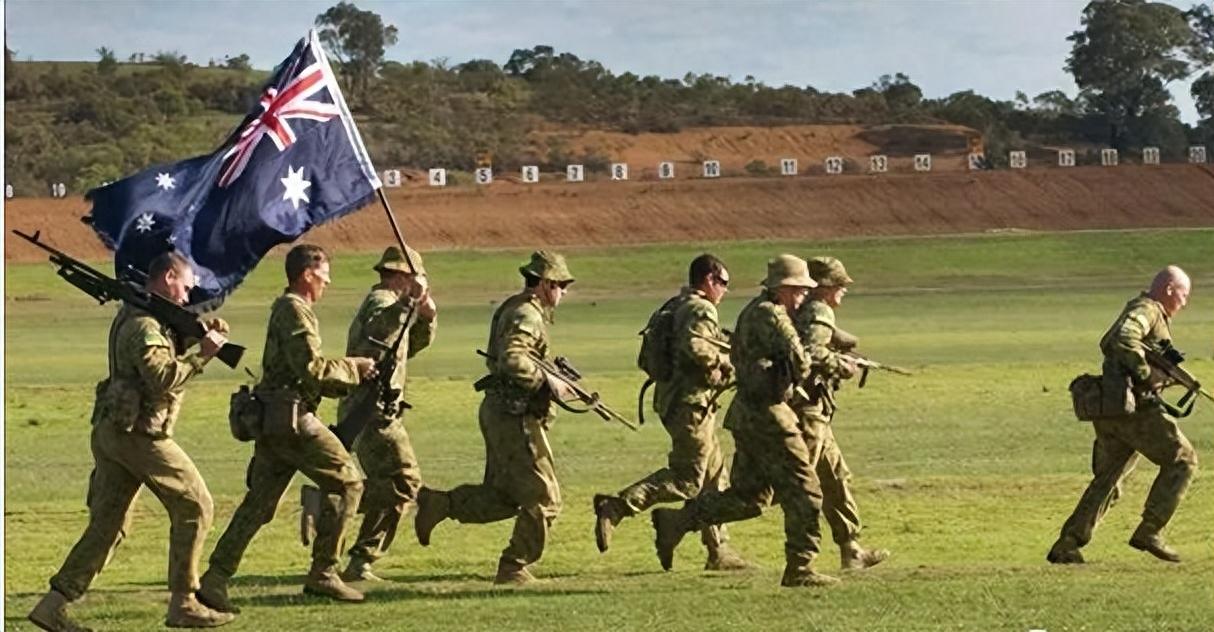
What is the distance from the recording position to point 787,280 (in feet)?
45.5

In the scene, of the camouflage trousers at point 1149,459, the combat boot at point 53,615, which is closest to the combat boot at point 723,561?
the camouflage trousers at point 1149,459

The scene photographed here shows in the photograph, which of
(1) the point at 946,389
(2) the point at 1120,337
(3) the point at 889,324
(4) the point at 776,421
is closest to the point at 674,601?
(4) the point at 776,421

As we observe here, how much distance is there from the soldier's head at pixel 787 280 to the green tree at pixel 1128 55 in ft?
347

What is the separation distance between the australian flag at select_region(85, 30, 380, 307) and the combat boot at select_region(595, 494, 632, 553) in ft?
8.04

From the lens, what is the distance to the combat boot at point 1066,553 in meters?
14.8

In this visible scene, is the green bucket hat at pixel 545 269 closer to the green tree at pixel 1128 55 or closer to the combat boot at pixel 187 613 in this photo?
the combat boot at pixel 187 613

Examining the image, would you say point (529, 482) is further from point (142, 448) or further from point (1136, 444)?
point (1136, 444)

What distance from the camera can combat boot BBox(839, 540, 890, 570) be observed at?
15008 millimetres

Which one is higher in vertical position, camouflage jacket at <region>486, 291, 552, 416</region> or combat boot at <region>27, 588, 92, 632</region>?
camouflage jacket at <region>486, 291, 552, 416</region>

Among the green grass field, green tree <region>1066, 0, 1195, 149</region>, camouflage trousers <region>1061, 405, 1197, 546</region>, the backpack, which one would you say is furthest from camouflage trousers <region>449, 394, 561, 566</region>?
green tree <region>1066, 0, 1195, 149</region>

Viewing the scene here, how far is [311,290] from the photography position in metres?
13.1

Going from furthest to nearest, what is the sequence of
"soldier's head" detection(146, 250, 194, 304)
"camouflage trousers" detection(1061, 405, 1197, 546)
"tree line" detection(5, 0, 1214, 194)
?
1. "tree line" detection(5, 0, 1214, 194)
2. "camouflage trousers" detection(1061, 405, 1197, 546)
3. "soldier's head" detection(146, 250, 194, 304)

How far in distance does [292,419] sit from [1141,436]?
5391 millimetres

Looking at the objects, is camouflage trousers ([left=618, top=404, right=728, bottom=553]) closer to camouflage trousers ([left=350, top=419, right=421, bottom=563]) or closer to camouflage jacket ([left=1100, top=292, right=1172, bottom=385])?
camouflage trousers ([left=350, top=419, right=421, bottom=563])
